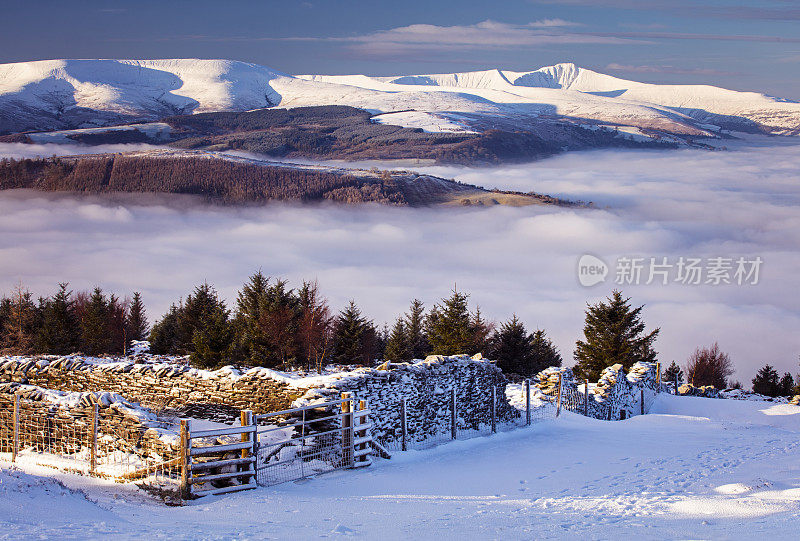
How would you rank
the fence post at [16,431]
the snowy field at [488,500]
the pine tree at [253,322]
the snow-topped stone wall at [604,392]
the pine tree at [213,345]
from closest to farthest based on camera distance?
1. the snowy field at [488,500]
2. the fence post at [16,431]
3. the snow-topped stone wall at [604,392]
4. the pine tree at [213,345]
5. the pine tree at [253,322]

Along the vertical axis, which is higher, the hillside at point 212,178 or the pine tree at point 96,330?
the hillside at point 212,178

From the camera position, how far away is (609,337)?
42906 millimetres

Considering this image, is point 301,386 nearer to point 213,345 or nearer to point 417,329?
point 213,345

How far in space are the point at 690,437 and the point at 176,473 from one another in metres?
12.7

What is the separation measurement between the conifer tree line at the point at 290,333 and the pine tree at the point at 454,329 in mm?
51

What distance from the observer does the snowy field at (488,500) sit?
8.59 meters

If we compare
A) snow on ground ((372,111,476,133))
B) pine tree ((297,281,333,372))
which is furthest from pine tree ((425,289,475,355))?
snow on ground ((372,111,476,133))

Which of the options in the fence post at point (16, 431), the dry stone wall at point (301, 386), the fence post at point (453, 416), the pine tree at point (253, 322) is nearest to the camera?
the fence post at point (16, 431)

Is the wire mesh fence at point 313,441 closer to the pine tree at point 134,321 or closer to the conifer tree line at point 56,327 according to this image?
the conifer tree line at point 56,327

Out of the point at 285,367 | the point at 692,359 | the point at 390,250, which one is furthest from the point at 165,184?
the point at 285,367

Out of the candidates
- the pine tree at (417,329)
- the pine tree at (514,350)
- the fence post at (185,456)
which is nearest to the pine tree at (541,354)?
the pine tree at (514,350)

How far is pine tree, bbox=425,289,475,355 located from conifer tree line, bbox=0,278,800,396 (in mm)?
51

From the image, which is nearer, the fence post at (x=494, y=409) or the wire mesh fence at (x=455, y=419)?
the wire mesh fence at (x=455, y=419)

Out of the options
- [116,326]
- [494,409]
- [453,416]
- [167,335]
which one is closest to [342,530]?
[453,416]
